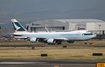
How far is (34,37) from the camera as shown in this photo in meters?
99.4

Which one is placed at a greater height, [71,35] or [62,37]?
[71,35]

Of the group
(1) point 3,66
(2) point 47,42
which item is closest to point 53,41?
(2) point 47,42

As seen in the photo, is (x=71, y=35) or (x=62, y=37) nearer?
(x=71, y=35)

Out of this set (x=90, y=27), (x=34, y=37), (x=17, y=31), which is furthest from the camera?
(x=90, y=27)

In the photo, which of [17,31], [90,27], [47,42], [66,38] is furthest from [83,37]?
[90,27]

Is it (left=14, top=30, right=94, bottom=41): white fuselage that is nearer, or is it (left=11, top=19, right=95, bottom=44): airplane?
(left=11, top=19, right=95, bottom=44): airplane

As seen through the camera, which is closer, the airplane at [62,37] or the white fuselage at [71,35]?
the airplane at [62,37]

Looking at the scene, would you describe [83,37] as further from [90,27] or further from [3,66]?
[90,27]

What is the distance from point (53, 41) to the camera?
93312 mm

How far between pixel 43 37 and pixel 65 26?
102502 mm

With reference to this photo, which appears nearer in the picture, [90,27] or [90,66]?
[90,66]

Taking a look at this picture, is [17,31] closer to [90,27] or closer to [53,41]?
[53,41]

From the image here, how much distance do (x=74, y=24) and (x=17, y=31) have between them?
90.1 metres

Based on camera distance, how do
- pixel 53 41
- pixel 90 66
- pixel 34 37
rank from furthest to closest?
1. pixel 34 37
2. pixel 53 41
3. pixel 90 66
